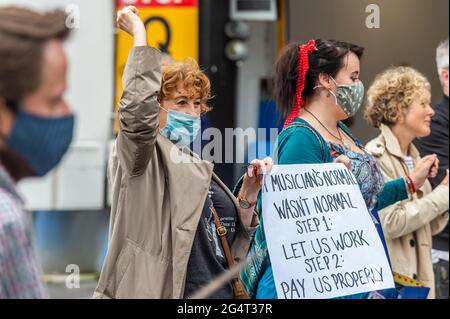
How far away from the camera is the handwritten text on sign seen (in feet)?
10.8

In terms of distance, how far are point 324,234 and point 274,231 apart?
0.19m

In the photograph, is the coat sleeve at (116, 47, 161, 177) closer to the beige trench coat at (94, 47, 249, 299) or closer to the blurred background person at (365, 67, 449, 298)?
the beige trench coat at (94, 47, 249, 299)

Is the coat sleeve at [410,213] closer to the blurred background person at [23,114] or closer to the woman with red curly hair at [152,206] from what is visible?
the woman with red curly hair at [152,206]

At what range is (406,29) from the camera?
5.14 metres

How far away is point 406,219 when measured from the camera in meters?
4.48

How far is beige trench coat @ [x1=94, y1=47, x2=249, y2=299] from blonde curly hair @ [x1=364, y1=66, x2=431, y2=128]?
1833mm

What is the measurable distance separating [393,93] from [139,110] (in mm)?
2044

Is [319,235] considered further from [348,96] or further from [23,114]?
[23,114]

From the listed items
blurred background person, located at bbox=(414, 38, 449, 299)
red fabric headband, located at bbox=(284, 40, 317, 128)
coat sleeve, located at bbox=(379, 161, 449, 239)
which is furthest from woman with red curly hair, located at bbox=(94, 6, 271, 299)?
blurred background person, located at bbox=(414, 38, 449, 299)

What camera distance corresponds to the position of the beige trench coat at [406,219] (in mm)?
4473
